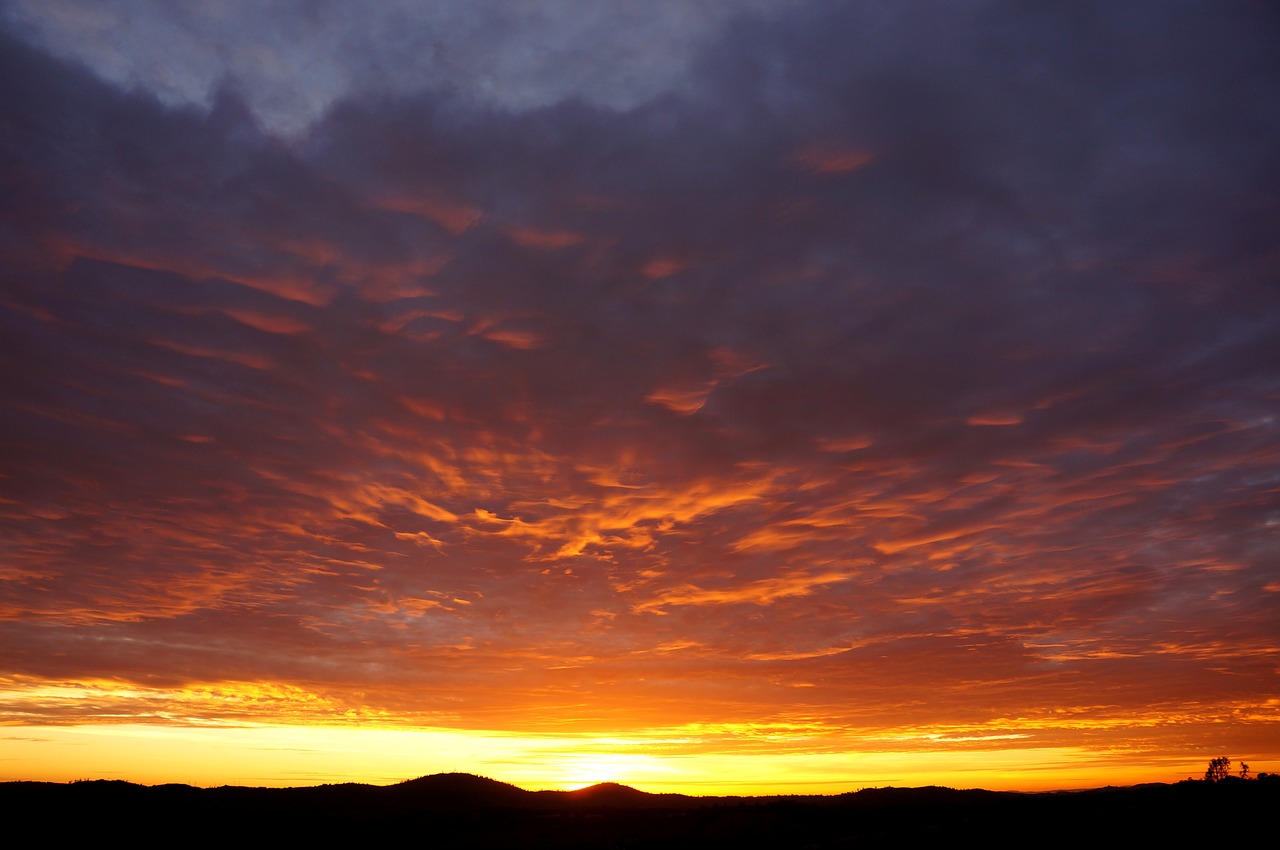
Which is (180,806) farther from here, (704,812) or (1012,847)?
(1012,847)

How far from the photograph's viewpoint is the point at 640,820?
93375mm

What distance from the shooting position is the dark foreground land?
57.6 metres

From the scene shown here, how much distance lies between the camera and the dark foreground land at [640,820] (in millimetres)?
57575

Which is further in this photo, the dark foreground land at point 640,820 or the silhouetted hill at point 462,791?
the silhouetted hill at point 462,791

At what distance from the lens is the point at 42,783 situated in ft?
341

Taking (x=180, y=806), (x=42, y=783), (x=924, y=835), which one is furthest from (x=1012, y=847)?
(x=42, y=783)

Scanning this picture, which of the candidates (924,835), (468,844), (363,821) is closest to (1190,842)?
(924,835)

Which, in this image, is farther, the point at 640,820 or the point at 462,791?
the point at 462,791

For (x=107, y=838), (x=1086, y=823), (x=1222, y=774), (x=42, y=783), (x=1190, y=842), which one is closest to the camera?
(x=1190, y=842)

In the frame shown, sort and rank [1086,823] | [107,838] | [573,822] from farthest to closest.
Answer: [573,822], [107,838], [1086,823]

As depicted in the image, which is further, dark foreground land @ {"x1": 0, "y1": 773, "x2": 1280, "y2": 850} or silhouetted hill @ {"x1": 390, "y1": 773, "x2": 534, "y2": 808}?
silhouetted hill @ {"x1": 390, "y1": 773, "x2": 534, "y2": 808}

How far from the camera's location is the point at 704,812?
313 feet

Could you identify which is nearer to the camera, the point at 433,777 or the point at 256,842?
the point at 256,842

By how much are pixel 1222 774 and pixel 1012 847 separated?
5541 inches
